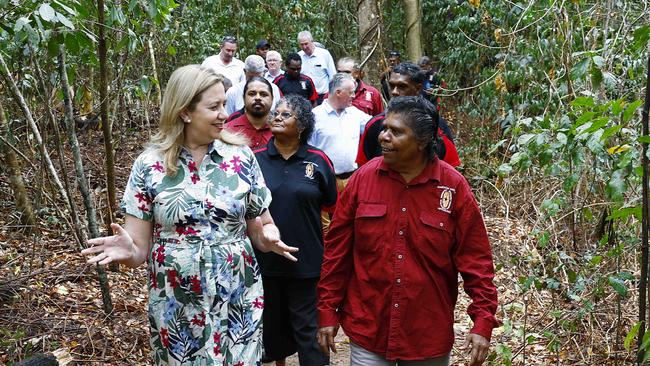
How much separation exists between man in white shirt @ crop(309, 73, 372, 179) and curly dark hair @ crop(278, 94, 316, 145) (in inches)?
95.4

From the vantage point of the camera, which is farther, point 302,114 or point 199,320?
point 302,114

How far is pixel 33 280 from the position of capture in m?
6.99

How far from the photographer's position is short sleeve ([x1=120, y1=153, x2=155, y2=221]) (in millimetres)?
3805

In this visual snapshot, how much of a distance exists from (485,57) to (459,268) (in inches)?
439

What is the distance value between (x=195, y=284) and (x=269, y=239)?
50 centimetres

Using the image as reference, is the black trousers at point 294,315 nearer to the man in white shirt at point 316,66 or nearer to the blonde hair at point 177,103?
Answer: the blonde hair at point 177,103

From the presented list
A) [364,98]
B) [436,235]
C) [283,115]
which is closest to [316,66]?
[364,98]

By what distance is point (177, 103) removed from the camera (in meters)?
3.88

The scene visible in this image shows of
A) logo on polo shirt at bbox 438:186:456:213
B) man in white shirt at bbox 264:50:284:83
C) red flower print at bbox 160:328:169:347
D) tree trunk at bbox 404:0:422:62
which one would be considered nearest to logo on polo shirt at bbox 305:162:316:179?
logo on polo shirt at bbox 438:186:456:213

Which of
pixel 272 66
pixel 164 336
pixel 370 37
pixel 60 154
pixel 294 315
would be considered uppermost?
pixel 370 37

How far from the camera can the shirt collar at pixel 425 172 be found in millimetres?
4008

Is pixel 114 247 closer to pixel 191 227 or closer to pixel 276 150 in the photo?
pixel 191 227

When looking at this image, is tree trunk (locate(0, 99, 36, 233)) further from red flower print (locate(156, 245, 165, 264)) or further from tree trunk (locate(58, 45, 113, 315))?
red flower print (locate(156, 245, 165, 264))

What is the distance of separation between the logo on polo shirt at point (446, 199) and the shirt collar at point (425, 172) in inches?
2.9
